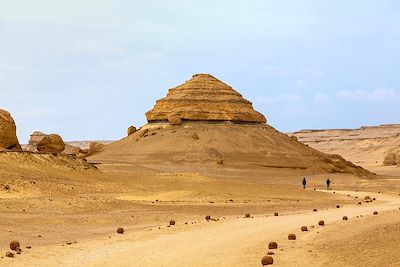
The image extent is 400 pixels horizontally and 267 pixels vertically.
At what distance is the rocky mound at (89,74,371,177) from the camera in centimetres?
6975

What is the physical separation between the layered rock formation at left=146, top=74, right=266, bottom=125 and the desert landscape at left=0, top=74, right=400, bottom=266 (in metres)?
0.16

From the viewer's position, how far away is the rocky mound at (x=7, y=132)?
41156mm

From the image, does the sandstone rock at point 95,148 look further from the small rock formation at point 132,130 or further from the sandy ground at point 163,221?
the sandy ground at point 163,221

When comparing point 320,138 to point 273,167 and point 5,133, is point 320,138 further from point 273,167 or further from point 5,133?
point 5,133

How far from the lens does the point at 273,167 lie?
6881cm

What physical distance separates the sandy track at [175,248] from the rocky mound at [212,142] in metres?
43.6

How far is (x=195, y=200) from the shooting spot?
116 ft

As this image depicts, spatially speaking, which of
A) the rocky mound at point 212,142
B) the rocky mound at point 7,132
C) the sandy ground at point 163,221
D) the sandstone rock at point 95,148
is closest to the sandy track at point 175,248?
the sandy ground at point 163,221

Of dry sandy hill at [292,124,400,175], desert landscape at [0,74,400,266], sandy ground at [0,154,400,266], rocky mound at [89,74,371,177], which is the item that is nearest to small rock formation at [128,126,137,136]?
desert landscape at [0,74,400,266]

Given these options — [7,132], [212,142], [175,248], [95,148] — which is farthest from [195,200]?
[95,148]

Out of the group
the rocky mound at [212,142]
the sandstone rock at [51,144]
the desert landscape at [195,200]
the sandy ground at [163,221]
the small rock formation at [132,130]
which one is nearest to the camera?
the sandy ground at [163,221]

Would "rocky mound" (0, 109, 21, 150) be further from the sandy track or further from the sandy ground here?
the sandy track

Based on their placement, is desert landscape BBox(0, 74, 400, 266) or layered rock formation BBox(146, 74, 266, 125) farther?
layered rock formation BBox(146, 74, 266, 125)

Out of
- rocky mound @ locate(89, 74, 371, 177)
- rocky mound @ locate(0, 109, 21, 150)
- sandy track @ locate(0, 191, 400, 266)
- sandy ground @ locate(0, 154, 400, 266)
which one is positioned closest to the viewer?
sandy track @ locate(0, 191, 400, 266)
